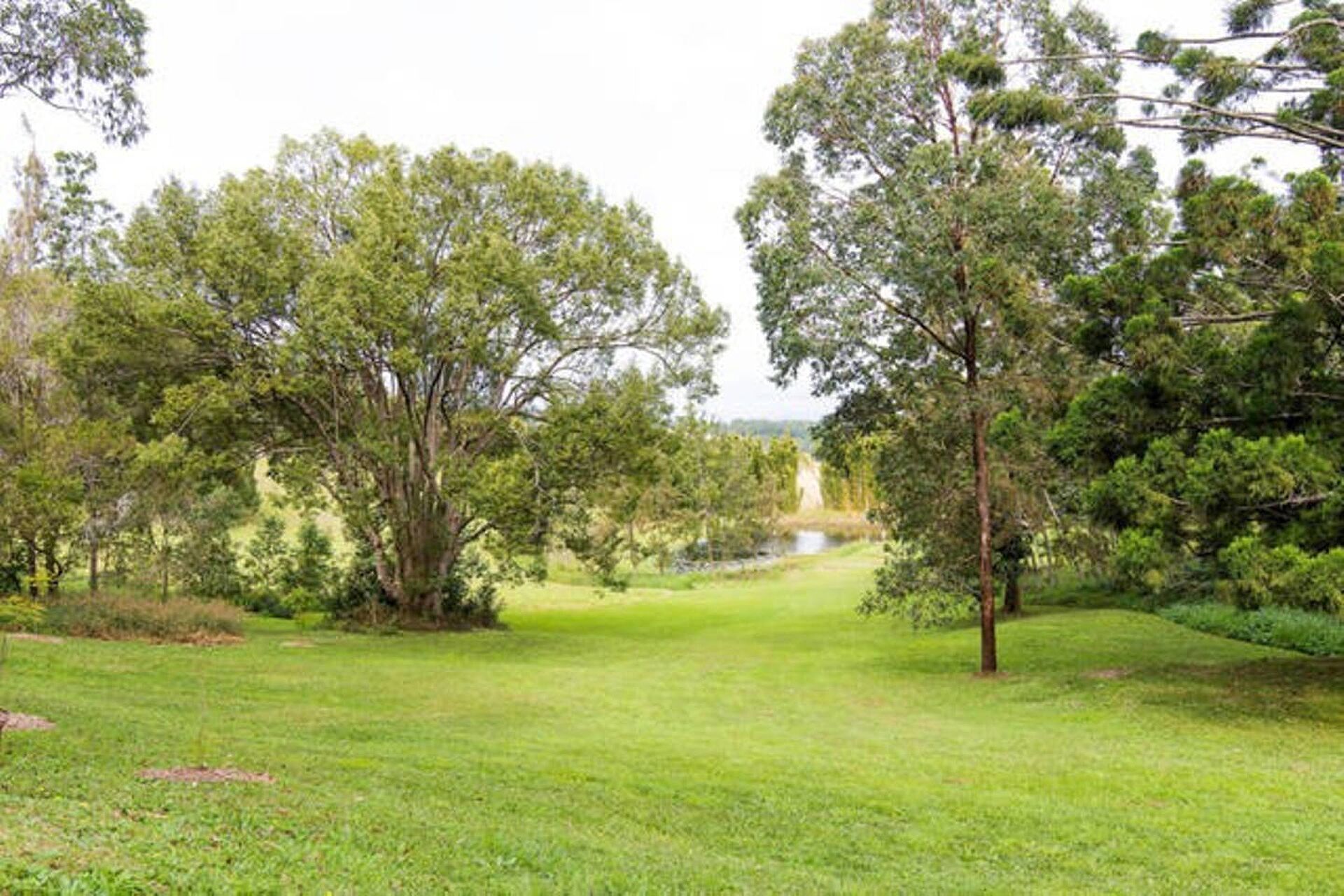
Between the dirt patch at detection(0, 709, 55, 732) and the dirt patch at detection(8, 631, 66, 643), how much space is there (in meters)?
8.22

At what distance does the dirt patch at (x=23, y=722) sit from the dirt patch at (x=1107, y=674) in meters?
17.8

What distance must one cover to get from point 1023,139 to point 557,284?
12.5 m

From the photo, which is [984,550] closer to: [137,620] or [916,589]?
[916,589]

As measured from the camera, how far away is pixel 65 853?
218 inches

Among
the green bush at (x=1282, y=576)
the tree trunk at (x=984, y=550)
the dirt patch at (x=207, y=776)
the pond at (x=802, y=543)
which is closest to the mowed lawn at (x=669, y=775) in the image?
the dirt patch at (x=207, y=776)

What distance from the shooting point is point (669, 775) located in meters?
10.7

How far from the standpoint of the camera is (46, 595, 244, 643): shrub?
2042 cm

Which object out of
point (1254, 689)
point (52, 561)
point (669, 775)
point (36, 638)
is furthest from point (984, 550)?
point (52, 561)

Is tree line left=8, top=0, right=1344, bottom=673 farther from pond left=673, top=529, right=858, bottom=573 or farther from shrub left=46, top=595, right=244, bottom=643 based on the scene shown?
pond left=673, top=529, right=858, bottom=573

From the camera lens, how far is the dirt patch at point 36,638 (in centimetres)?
1764

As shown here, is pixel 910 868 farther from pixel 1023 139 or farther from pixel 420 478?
pixel 420 478

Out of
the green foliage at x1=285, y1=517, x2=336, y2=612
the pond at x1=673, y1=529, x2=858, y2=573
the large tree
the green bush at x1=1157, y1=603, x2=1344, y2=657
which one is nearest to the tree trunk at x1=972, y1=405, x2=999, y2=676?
the green bush at x1=1157, y1=603, x2=1344, y2=657

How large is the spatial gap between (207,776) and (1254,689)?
54.5ft

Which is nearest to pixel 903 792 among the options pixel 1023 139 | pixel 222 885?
pixel 222 885
